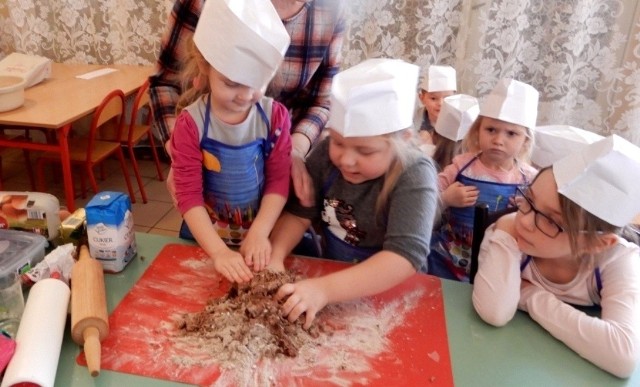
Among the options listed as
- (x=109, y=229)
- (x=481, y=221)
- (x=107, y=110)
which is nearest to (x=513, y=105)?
(x=481, y=221)

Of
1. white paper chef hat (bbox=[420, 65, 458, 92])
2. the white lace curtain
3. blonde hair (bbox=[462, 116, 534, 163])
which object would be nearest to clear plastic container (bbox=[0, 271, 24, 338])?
blonde hair (bbox=[462, 116, 534, 163])

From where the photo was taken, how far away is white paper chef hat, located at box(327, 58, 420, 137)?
100cm

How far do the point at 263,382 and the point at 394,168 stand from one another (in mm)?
511

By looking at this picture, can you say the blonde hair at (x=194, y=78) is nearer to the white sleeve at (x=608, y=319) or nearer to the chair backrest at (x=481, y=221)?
the chair backrest at (x=481, y=221)

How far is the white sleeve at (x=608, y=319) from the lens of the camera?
0.89 meters

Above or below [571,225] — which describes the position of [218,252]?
below

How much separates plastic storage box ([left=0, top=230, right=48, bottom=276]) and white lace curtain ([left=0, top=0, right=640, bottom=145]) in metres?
2.03

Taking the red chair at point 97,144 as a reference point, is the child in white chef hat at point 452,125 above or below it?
above

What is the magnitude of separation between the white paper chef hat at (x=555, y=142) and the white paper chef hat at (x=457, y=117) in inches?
9.5

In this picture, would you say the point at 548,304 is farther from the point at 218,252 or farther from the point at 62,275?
the point at 62,275

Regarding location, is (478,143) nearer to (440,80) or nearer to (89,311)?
(440,80)

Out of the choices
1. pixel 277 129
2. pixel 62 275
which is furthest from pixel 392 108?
pixel 62 275

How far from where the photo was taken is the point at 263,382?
32.2 inches

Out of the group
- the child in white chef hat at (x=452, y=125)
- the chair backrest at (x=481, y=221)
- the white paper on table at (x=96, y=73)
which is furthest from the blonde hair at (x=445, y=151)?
the white paper on table at (x=96, y=73)
